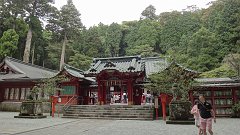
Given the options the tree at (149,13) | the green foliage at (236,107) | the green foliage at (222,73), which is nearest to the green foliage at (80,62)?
the green foliage at (222,73)

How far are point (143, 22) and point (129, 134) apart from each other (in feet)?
166

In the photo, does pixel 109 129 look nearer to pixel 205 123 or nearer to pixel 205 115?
pixel 205 123

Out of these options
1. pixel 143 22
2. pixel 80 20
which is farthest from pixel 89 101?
pixel 143 22

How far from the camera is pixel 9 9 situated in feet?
129

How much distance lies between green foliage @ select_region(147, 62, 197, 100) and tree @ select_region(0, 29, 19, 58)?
94.9ft

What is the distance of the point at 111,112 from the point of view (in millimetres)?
19047

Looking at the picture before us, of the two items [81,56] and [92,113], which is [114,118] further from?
[81,56]

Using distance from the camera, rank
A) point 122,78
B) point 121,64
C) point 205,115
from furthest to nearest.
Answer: point 121,64, point 122,78, point 205,115

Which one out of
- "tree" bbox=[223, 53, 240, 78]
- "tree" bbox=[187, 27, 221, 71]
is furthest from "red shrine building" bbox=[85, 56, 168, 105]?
"tree" bbox=[187, 27, 221, 71]

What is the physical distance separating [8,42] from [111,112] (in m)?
26.1

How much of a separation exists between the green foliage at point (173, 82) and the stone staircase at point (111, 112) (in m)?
2.42

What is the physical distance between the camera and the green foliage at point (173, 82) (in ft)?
49.2

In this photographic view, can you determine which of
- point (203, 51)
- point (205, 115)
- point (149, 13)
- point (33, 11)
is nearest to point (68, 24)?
point (33, 11)

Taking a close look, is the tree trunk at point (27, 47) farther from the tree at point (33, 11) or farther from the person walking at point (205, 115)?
the person walking at point (205, 115)
